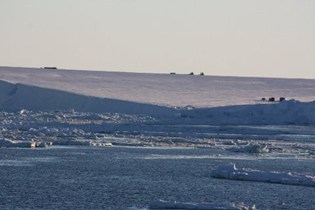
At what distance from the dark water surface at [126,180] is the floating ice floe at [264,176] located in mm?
260

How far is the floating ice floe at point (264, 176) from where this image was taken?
2431 centimetres

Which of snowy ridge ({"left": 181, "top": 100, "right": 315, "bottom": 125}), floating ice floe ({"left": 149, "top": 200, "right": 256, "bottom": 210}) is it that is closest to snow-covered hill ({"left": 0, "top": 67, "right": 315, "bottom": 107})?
snowy ridge ({"left": 181, "top": 100, "right": 315, "bottom": 125})

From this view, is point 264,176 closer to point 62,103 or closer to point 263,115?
point 263,115

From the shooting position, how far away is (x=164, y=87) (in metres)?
63.3

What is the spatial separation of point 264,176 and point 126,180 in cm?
357

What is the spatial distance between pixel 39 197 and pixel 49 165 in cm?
678

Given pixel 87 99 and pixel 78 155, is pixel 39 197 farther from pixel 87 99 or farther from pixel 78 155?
pixel 87 99

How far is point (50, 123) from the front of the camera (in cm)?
4394

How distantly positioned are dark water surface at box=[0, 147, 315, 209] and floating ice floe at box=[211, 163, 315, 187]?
10.2 inches

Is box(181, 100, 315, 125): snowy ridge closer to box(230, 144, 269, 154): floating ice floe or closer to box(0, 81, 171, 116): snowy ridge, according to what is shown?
box(0, 81, 171, 116): snowy ridge

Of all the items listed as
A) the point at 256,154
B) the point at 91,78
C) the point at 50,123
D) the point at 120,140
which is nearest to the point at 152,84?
the point at 91,78

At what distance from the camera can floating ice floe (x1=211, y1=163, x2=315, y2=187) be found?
24312mm

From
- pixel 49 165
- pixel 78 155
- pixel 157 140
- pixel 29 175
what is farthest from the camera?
pixel 157 140

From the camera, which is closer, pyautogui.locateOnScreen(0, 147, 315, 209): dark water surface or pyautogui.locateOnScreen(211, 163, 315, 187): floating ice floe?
pyautogui.locateOnScreen(0, 147, 315, 209): dark water surface
